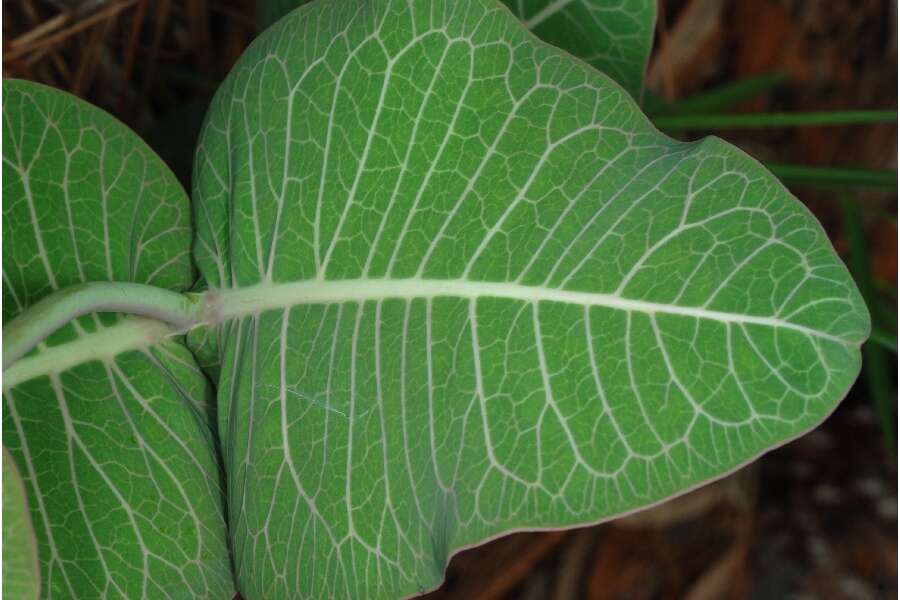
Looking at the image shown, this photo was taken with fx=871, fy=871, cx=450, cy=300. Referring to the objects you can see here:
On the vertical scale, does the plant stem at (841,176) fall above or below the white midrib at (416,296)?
below

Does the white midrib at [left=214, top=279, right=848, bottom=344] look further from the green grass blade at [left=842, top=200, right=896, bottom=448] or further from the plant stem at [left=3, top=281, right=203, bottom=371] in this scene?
the green grass blade at [left=842, top=200, right=896, bottom=448]

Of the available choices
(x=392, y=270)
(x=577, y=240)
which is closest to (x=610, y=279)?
(x=577, y=240)

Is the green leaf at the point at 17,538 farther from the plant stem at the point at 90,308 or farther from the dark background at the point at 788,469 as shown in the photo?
the dark background at the point at 788,469

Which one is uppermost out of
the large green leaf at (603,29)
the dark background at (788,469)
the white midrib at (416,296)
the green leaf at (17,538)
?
the large green leaf at (603,29)

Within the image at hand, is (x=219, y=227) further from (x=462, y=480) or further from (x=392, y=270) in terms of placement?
(x=462, y=480)

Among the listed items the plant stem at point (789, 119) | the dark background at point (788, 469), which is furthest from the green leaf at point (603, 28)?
the dark background at point (788, 469)

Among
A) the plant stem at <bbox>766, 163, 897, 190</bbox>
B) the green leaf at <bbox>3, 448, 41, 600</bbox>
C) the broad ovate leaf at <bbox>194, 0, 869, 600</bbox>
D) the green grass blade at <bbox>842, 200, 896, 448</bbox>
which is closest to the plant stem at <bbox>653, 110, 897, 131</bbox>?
the plant stem at <bbox>766, 163, 897, 190</bbox>

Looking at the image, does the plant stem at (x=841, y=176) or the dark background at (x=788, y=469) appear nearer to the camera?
the plant stem at (x=841, y=176)

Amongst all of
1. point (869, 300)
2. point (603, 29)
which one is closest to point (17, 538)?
point (603, 29)
